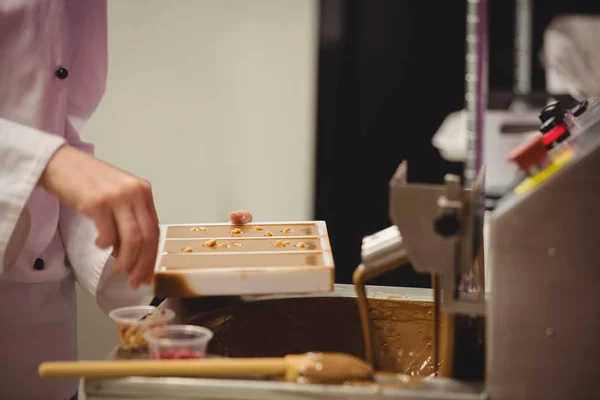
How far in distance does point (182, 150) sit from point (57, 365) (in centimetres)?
201

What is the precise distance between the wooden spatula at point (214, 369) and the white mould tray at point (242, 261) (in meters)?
0.12

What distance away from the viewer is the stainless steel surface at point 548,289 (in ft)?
2.54

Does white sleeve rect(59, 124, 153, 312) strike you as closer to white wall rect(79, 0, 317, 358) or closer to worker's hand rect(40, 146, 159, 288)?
worker's hand rect(40, 146, 159, 288)

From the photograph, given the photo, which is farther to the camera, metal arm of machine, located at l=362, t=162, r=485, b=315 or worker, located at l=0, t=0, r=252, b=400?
worker, located at l=0, t=0, r=252, b=400

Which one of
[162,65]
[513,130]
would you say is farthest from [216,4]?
[513,130]

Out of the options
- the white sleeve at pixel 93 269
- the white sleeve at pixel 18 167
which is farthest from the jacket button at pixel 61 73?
the white sleeve at pixel 18 167

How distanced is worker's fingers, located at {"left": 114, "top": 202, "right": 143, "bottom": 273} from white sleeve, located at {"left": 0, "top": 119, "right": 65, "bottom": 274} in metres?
0.14

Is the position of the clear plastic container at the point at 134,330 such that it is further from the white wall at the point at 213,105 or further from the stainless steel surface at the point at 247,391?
the white wall at the point at 213,105

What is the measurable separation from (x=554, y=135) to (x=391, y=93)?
6.56 feet

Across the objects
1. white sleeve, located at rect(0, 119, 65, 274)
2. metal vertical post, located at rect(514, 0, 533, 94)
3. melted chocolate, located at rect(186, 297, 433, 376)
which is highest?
metal vertical post, located at rect(514, 0, 533, 94)

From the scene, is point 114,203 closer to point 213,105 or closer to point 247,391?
point 247,391

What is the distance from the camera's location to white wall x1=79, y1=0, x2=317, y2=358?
271 cm

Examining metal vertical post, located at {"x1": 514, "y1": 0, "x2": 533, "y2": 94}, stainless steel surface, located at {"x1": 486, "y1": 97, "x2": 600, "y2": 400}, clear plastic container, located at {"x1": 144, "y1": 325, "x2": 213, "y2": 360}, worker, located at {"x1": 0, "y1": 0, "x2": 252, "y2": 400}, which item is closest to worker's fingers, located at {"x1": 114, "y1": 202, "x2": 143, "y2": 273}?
clear plastic container, located at {"x1": 144, "y1": 325, "x2": 213, "y2": 360}

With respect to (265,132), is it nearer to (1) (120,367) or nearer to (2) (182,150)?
(2) (182,150)
